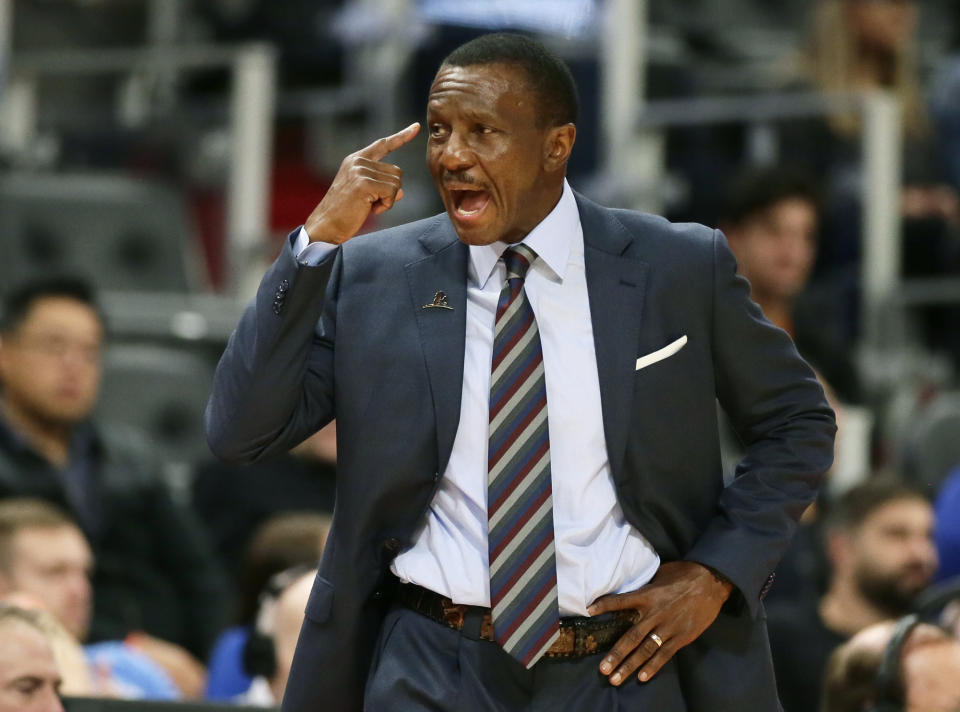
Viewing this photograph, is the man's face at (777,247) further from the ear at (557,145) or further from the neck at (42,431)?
the ear at (557,145)

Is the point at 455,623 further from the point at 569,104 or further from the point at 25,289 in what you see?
the point at 25,289

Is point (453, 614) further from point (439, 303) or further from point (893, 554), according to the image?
point (893, 554)

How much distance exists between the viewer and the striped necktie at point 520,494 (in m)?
2.34

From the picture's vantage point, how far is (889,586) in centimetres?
503

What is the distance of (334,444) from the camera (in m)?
5.94

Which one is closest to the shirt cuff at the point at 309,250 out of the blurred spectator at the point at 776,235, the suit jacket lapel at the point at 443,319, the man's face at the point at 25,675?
A: the suit jacket lapel at the point at 443,319

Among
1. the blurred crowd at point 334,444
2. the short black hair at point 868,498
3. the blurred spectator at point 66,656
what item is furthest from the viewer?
the short black hair at point 868,498

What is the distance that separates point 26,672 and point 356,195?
1413 mm

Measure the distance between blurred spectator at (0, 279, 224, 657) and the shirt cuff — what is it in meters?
3.04

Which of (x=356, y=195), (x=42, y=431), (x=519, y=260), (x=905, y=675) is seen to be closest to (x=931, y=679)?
(x=905, y=675)

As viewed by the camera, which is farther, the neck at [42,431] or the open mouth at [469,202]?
the neck at [42,431]

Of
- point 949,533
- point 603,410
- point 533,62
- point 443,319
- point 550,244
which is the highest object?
point 533,62

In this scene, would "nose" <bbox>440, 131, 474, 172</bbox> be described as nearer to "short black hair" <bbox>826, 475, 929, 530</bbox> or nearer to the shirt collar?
the shirt collar

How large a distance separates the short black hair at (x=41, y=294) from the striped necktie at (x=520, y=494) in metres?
3.27
